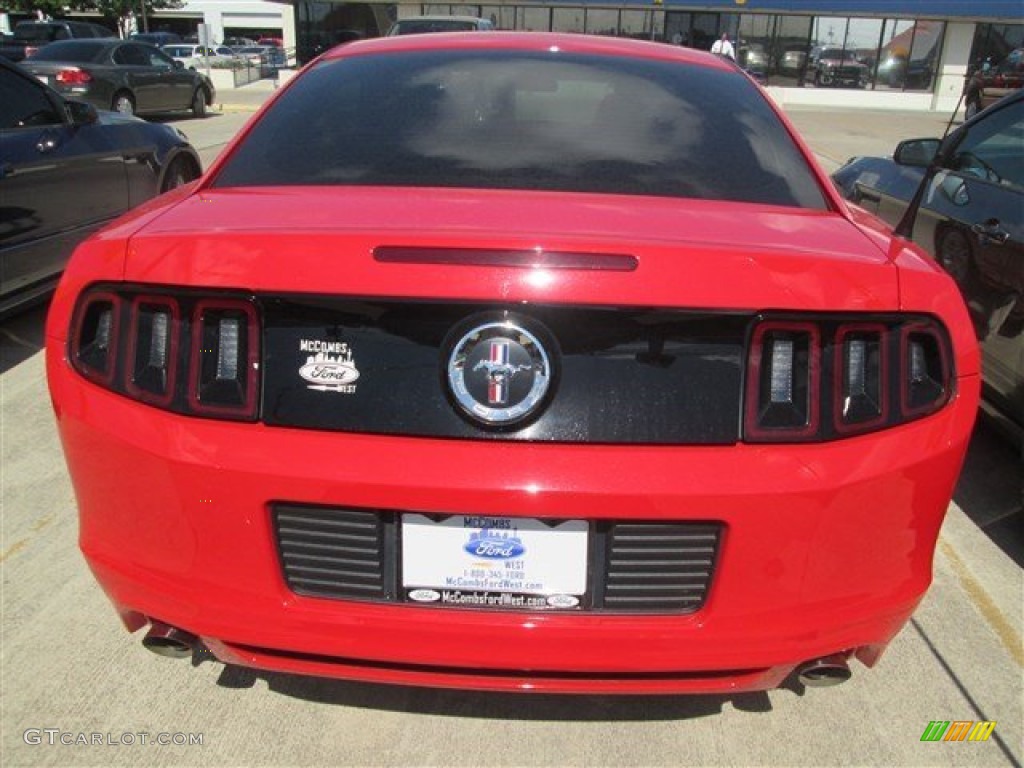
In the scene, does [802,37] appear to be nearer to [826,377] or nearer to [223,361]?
[826,377]

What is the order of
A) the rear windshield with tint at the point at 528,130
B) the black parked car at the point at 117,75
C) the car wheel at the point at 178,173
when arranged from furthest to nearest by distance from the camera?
1. the black parked car at the point at 117,75
2. the car wheel at the point at 178,173
3. the rear windshield with tint at the point at 528,130

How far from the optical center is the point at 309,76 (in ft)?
9.13

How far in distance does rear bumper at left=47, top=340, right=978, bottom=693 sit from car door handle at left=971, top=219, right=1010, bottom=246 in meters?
1.80

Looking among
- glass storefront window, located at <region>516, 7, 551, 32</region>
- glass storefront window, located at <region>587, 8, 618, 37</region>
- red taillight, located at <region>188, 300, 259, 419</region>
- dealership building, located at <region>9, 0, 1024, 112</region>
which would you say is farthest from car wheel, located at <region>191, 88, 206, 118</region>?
red taillight, located at <region>188, 300, 259, 419</region>

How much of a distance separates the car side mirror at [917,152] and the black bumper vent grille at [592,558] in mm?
3281

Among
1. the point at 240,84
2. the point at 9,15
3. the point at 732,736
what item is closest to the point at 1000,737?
the point at 732,736

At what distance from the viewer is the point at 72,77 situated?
49.0 feet

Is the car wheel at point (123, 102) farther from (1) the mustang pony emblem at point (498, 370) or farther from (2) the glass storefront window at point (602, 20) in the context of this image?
(2) the glass storefront window at point (602, 20)

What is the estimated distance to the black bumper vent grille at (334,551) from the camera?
173 cm

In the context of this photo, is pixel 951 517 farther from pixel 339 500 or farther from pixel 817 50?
pixel 817 50

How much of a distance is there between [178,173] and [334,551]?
5.61 m

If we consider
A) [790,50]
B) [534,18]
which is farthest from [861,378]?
[790,50]

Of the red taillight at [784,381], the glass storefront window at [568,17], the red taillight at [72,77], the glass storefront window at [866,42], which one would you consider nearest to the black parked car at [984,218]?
the red taillight at [784,381]

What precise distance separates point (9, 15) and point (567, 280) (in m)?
55.8
